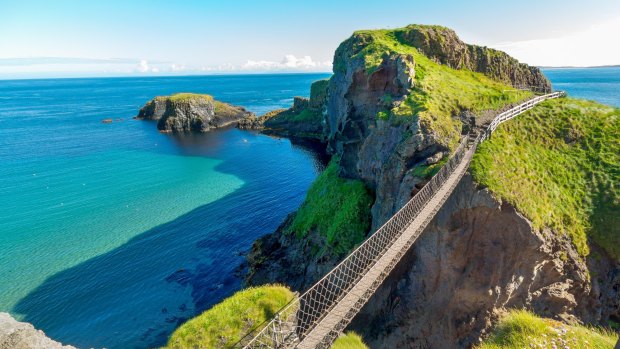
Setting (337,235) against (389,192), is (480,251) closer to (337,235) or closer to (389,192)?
(389,192)

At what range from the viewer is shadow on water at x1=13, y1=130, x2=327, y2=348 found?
2486cm

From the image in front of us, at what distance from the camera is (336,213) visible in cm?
2925

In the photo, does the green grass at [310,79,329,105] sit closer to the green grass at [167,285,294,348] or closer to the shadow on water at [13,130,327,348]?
the shadow on water at [13,130,327,348]

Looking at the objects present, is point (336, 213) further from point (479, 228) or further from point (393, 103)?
point (479, 228)

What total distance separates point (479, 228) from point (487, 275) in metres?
2.63

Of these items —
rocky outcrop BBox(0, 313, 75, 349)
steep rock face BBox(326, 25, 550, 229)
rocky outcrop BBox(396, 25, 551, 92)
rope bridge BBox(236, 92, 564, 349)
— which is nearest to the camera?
rocky outcrop BBox(0, 313, 75, 349)

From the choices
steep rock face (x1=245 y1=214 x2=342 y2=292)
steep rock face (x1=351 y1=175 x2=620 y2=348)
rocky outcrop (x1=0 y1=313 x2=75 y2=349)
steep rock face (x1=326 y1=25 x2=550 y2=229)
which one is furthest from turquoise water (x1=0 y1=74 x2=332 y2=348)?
steep rock face (x1=351 y1=175 x2=620 y2=348)

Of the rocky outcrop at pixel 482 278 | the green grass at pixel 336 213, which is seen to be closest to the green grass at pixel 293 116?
the green grass at pixel 336 213

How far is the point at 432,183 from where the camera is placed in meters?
18.5

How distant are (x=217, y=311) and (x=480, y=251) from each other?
1470cm

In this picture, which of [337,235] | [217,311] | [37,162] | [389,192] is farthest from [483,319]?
[37,162]

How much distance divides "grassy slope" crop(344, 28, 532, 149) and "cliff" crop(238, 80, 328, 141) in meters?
46.1

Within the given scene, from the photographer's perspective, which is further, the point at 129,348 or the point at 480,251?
the point at 129,348

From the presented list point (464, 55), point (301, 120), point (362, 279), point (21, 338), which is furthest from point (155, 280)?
point (301, 120)
